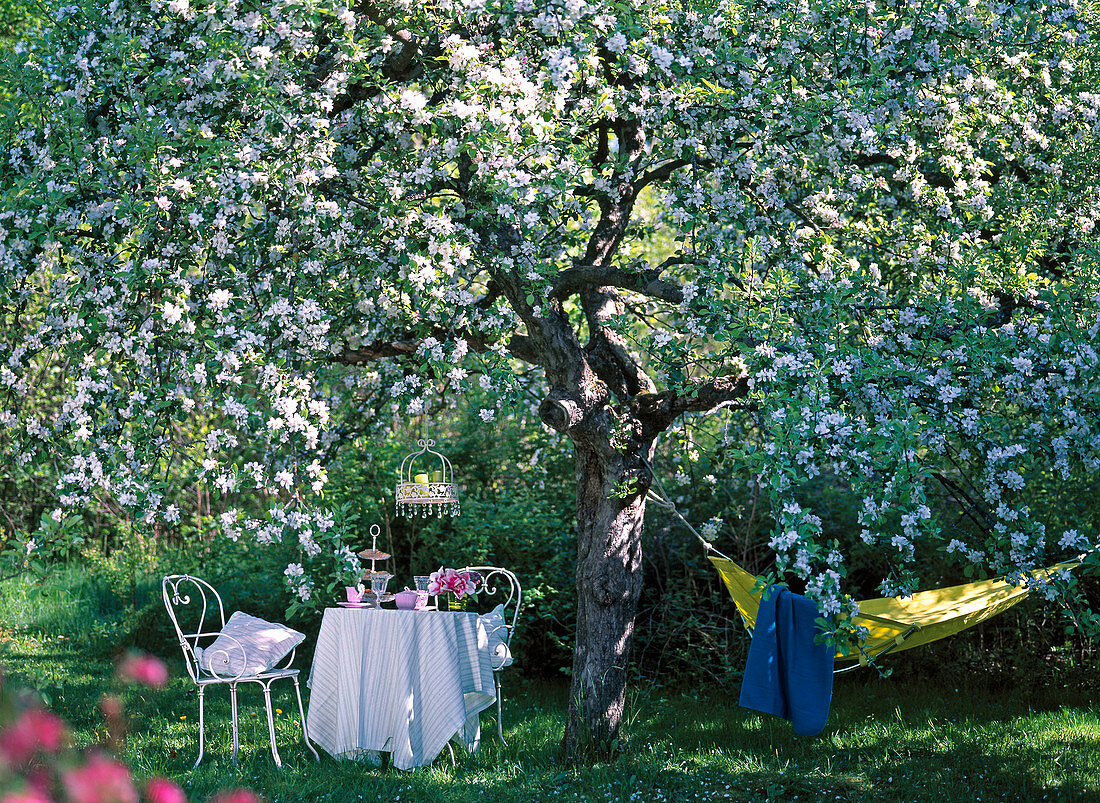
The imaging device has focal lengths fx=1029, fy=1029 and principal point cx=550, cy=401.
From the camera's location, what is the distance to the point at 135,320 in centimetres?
381

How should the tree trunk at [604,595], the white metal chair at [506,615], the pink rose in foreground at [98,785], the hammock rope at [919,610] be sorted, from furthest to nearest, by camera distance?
the white metal chair at [506,615], the tree trunk at [604,595], the hammock rope at [919,610], the pink rose in foreground at [98,785]

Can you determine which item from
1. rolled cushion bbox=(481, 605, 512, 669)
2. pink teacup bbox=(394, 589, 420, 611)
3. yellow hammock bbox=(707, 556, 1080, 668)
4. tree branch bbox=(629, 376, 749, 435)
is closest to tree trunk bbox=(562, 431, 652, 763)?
tree branch bbox=(629, 376, 749, 435)

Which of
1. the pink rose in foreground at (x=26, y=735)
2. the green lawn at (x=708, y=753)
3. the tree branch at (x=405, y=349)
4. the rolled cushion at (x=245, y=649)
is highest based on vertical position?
the tree branch at (x=405, y=349)

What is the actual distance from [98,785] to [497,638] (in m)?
4.56

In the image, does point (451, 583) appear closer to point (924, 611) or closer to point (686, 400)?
point (686, 400)

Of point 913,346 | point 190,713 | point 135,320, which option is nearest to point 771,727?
point 913,346

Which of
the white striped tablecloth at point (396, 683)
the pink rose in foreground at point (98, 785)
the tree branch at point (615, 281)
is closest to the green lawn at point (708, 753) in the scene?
the white striped tablecloth at point (396, 683)

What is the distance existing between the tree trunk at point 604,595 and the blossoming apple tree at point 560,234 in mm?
26

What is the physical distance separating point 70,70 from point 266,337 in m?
1.26

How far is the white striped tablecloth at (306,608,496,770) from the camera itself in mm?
4941

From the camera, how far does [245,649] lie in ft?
16.9

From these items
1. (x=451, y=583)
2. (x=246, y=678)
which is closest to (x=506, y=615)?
(x=451, y=583)

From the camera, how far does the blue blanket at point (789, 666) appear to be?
15.5ft

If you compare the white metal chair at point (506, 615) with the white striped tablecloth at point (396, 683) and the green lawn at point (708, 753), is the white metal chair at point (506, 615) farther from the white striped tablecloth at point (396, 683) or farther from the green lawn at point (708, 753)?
the white striped tablecloth at point (396, 683)
